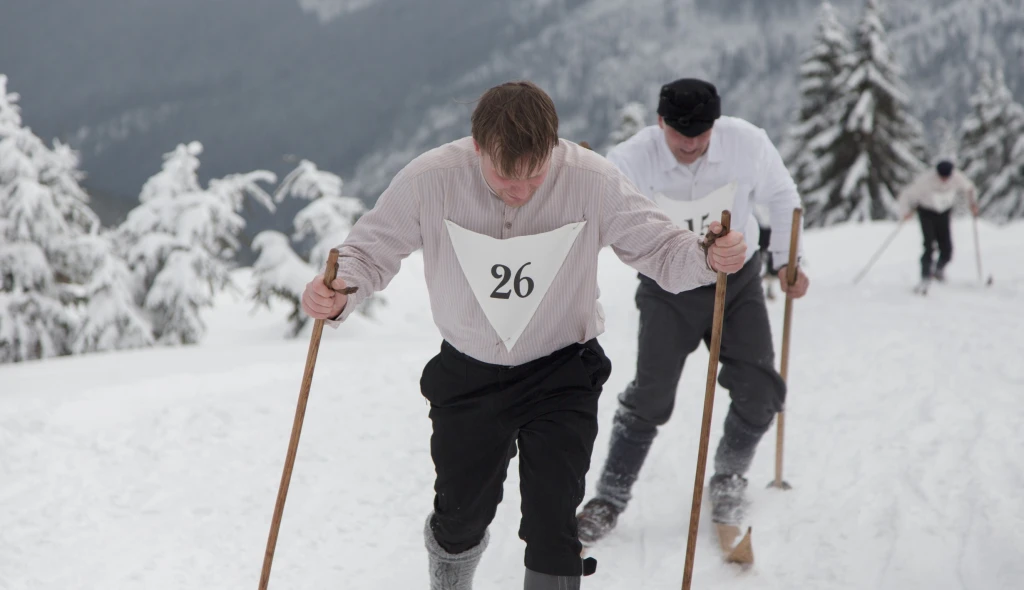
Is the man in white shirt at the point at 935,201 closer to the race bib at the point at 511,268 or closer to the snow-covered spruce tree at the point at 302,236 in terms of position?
the snow-covered spruce tree at the point at 302,236

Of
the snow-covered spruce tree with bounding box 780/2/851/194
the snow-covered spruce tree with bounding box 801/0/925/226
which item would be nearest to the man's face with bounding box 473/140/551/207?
the snow-covered spruce tree with bounding box 801/0/925/226

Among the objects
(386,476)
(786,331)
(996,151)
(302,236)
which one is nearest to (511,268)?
(786,331)

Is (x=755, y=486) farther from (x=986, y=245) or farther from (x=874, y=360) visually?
(x=986, y=245)

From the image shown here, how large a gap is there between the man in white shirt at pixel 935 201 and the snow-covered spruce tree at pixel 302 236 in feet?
29.6

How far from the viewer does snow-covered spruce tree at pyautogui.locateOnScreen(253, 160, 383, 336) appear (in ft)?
51.3

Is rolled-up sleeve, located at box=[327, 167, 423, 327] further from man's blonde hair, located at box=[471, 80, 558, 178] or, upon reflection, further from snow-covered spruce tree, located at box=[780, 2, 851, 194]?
snow-covered spruce tree, located at box=[780, 2, 851, 194]

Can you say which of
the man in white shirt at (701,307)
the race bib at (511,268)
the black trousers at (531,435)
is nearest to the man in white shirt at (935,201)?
the man in white shirt at (701,307)

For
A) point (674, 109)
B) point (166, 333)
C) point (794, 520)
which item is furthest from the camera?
point (166, 333)

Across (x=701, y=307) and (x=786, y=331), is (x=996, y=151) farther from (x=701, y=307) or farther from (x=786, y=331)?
(x=701, y=307)

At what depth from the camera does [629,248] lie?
284cm

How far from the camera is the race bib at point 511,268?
2658mm

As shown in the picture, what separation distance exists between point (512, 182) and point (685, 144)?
1.61 metres

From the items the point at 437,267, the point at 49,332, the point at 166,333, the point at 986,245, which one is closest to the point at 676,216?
the point at 437,267

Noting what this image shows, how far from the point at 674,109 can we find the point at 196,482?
3517 millimetres
